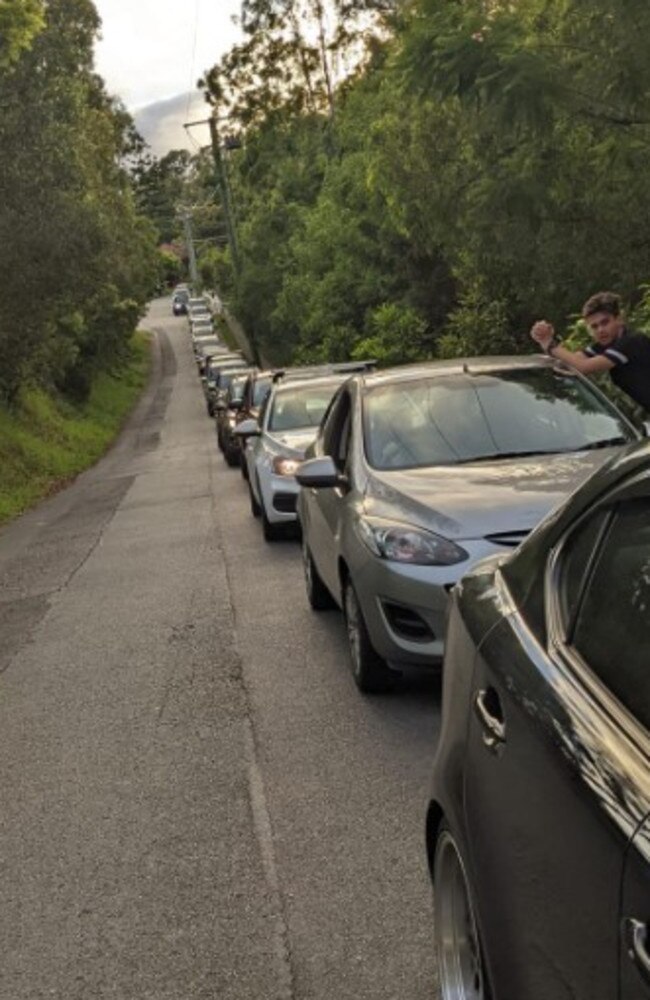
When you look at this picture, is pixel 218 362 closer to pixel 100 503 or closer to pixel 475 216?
pixel 100 503

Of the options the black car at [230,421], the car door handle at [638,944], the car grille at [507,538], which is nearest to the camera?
the car door handle at [638,944]

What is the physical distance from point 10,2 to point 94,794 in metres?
14.5

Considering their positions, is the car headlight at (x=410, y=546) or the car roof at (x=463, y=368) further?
the car roof at (x=463, y=368)

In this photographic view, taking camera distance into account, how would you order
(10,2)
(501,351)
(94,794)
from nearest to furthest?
(94,794)
(10,2)
(501,351)

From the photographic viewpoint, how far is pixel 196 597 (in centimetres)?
950

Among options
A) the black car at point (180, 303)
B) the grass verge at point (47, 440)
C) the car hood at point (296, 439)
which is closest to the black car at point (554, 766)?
the car hood at point (296, 439)

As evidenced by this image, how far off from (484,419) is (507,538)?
1.61 metres

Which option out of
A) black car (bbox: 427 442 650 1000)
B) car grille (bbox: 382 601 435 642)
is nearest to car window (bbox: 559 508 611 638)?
black car (bbox: 427 442 650 1000)

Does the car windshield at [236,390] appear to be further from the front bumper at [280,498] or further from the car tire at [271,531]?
the front bumper at [280,498]

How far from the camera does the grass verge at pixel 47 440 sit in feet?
74.9

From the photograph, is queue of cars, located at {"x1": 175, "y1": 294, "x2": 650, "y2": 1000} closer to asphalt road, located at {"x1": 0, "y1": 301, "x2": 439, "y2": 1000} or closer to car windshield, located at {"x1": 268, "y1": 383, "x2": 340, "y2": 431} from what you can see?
asphalt road, located at {"x1": 0, "y1": 301, "x2": 439, "y2": 1000}

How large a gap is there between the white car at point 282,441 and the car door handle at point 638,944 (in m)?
9.30

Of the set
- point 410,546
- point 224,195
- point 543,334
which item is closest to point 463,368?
point 543,334

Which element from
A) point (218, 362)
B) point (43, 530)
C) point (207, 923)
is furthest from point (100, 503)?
point (218, 362)
